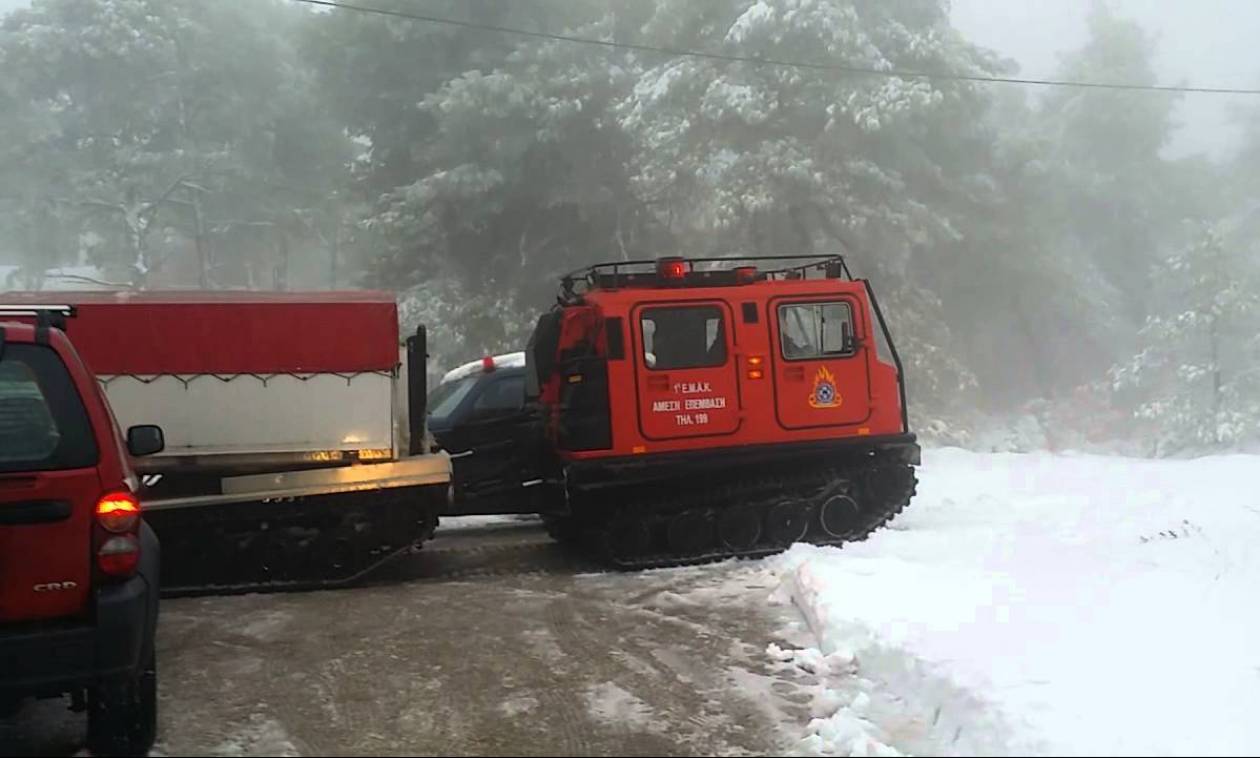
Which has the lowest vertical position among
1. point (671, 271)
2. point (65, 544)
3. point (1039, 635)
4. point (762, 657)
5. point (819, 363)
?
point (762, 657)

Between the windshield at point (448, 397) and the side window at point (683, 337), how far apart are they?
3.36 metres

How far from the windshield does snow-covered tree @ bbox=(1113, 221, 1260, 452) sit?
893 inches

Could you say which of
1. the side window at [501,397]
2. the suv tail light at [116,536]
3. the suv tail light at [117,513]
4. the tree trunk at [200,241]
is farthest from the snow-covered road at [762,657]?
the tree trunk at [200,241]

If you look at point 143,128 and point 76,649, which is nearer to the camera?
point 76,649

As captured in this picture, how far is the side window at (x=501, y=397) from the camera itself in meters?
12.1

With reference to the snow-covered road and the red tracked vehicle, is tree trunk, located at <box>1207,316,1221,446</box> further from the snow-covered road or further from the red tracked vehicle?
the red tracked vehicle

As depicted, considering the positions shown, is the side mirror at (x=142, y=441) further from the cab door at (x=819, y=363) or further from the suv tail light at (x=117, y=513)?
the cab door at (x=819, y=363)

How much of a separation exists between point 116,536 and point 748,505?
6320mm

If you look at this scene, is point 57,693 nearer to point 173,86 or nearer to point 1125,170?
point 173,86

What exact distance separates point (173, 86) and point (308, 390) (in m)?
23.4

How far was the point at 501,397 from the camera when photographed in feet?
40.3

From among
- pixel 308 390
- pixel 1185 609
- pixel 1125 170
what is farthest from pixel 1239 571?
pixel 1125 170

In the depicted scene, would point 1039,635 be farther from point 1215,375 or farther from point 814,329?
point 1215,375

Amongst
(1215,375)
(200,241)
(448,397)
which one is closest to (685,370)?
A: (448,397)
